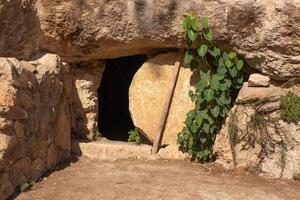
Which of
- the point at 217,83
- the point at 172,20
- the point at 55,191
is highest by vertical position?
the point at 172,20

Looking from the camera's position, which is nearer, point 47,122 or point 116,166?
point 47,122

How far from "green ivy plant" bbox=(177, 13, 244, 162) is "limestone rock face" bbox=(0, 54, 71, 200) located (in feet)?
4.89

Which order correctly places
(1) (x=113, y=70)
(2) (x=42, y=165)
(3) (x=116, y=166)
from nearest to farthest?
(2) (x=42, y=165), (3) (x=116, y=166), (1) (x=113, y=70)

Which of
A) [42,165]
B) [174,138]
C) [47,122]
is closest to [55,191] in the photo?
[42,165]

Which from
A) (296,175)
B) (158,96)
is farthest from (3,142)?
(296,175)

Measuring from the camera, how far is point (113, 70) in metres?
9.02

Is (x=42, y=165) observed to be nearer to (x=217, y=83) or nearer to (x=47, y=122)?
(x=47, y=122)

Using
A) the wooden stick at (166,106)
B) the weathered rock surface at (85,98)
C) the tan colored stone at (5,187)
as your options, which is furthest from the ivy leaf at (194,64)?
the tan colored stone at (5,187)

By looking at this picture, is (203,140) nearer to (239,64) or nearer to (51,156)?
(239,64)

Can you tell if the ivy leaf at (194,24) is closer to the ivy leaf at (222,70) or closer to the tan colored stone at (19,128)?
the ivy leaf at (222,70)

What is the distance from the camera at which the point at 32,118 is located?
5008 mm

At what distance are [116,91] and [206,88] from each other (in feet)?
11.0

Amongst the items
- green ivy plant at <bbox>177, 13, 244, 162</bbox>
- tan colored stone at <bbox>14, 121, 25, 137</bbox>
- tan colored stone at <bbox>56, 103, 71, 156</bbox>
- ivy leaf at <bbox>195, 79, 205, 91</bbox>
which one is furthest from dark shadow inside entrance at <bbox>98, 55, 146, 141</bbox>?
tan colored stone at <bbox>14, 121, 25, 137</bbox>

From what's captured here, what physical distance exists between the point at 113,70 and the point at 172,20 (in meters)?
3.24
